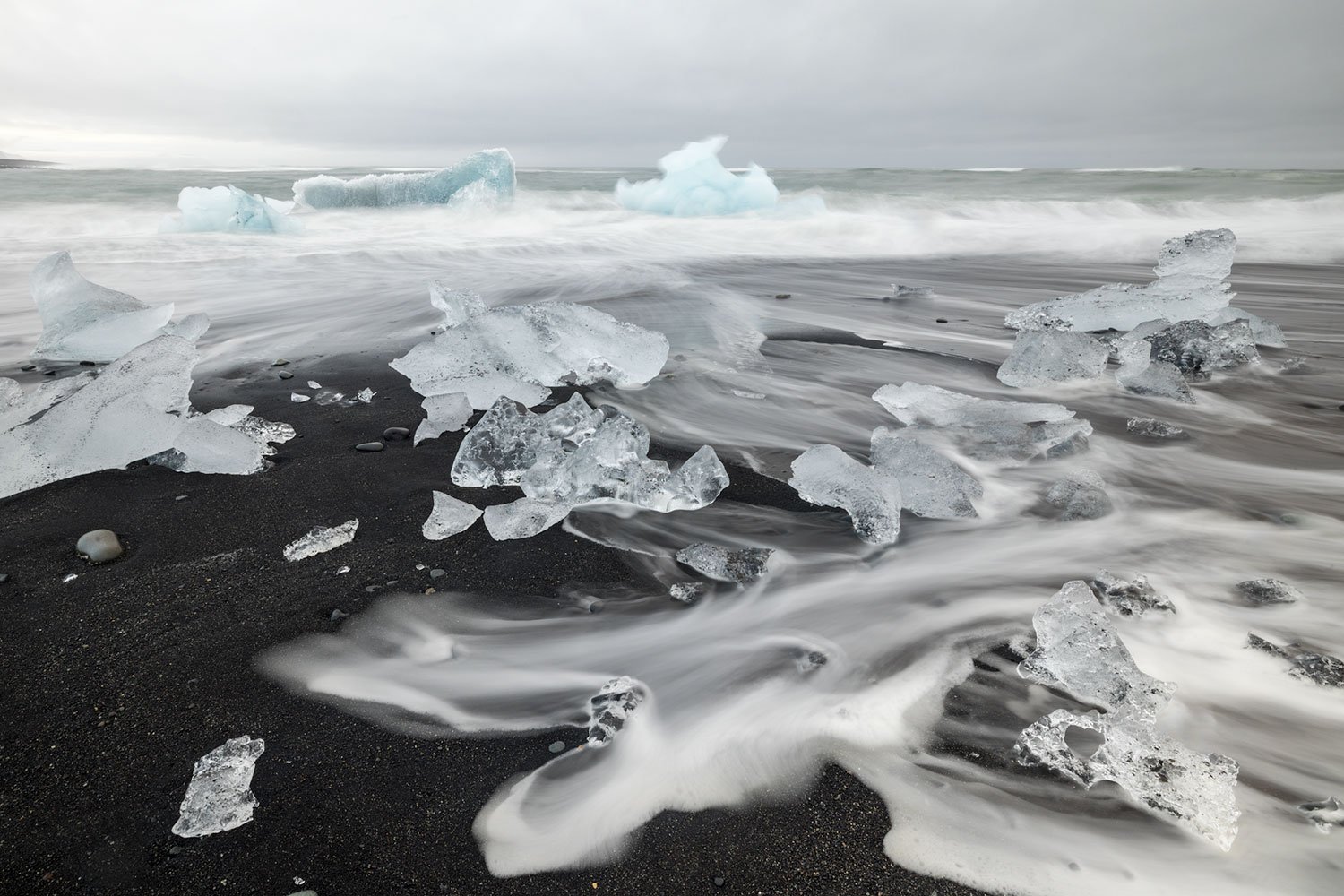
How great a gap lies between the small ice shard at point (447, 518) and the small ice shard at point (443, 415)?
837 mm

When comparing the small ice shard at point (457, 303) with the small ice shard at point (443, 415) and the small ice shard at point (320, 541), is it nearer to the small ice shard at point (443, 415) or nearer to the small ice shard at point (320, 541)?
the small ice shard at point (443, 415)

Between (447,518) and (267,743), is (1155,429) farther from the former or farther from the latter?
(267,743)

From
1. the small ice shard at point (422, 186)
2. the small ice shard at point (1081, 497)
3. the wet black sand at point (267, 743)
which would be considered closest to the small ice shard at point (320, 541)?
the wet black sand at point (267, 743)

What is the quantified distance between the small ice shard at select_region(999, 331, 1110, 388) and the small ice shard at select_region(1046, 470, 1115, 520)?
155 centimetres

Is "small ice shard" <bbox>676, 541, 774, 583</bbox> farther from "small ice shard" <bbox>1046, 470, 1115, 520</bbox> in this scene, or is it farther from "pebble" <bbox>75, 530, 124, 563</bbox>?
"pebble" <bbox>75, 530, 124, 563</bbox>

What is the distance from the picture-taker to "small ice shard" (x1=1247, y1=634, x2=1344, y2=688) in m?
1.90

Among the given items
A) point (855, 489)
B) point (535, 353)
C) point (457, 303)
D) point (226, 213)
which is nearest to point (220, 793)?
point (855, 489)

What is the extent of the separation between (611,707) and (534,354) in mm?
2717

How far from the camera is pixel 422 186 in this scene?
17047 mm

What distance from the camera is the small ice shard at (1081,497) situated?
2754 millimetres

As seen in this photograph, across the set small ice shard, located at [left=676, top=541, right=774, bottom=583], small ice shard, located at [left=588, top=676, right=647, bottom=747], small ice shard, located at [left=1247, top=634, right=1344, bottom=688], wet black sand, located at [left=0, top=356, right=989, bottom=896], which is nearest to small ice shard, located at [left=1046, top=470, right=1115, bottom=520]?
small ice shard, located at [left=1247, top=634, right=1344, bottom=688]

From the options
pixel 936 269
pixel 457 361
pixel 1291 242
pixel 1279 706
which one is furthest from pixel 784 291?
pixel 1291 242

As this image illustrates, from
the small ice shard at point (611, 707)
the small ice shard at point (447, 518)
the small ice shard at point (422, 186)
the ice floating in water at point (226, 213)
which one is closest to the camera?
the small ice shard at point (611, 707)

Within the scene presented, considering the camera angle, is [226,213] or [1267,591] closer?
[1267,591]
